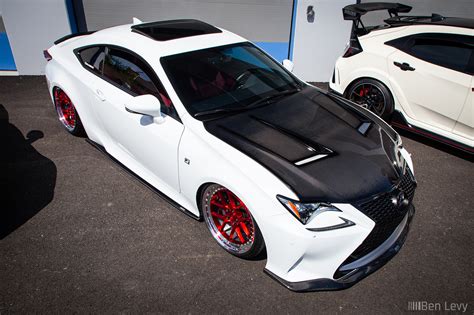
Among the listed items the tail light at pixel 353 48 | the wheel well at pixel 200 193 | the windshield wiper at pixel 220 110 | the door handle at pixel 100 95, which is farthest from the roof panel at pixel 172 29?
the tail light at pixel 353 48

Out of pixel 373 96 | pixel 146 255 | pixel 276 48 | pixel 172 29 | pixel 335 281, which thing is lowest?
pixel 146 255

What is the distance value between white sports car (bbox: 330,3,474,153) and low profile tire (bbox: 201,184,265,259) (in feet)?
10.7

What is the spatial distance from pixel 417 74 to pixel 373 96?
739 mm

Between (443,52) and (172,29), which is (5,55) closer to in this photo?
(172,29)

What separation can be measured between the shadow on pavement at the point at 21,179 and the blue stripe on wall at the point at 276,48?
14.9ft

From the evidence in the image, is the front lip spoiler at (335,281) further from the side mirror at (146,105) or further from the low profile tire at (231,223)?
the side mirror at (146,105)

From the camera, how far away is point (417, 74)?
494cm

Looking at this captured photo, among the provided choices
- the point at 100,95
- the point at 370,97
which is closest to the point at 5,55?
the point at 100,95

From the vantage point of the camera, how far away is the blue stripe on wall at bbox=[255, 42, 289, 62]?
7.57 meters

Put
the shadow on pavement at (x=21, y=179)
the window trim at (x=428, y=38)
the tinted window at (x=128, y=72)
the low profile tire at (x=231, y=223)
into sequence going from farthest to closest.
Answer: the window trim at (x=428, y=38)
the shadow on pavement at (x=21, y=179)
the tinted window at (x=128, y=72)
the low profile tire at (x=231, y=223)

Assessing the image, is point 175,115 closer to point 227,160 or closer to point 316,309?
point 227,160

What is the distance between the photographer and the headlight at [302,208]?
8.77ft

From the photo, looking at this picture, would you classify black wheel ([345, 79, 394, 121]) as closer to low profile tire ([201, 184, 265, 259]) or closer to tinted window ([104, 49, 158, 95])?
low profile tire ([201, 184, 265, 259])

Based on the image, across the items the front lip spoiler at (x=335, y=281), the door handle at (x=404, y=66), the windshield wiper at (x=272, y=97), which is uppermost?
the windshield wiper at (x=272, y=97)
